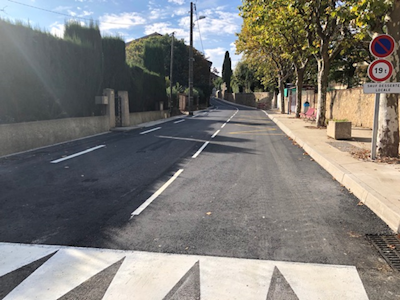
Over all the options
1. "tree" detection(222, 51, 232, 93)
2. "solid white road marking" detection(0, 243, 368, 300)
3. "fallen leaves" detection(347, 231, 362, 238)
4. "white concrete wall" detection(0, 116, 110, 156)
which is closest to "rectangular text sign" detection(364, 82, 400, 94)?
"fallen leaves" detection(347, 231, 362, 238)

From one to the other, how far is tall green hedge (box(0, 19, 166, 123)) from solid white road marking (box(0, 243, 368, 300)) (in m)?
9.37

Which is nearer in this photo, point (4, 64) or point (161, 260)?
point (161, 260)

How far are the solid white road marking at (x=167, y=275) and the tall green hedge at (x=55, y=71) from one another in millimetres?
9371

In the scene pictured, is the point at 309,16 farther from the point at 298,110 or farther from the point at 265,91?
the point at 265,91

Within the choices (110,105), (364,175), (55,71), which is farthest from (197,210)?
(110,105)

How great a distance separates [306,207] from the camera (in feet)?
17.2

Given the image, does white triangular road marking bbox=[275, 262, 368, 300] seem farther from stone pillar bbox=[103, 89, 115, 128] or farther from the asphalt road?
stone pillar bbox=[103, 89, 115, 128]

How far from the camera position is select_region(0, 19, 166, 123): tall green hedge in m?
11.3

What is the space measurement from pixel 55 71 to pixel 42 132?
3.43 metres

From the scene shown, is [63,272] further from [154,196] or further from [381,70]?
[381,70]

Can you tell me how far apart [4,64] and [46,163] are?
4750mm

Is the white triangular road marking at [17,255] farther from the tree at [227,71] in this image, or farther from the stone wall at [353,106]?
the tree at [227,71]

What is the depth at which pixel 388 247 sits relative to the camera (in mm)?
3852

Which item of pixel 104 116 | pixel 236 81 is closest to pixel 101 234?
pixel 104 116
